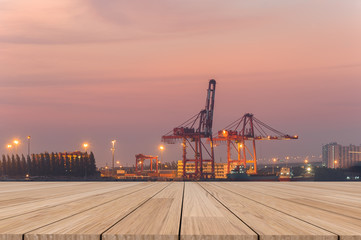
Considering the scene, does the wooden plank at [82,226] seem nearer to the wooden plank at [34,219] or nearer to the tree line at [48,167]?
the wooden plank at [34,219]

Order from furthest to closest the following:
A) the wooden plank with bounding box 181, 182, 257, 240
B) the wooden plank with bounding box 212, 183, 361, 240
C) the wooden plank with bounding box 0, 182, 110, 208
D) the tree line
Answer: the tree line → the wooden plank with bounding box 0, 182, 110, 208 → the wooden plank with bounding box 212, 183, 361, 240 → the wooden plank with bounding box 181, 182, 257, 240

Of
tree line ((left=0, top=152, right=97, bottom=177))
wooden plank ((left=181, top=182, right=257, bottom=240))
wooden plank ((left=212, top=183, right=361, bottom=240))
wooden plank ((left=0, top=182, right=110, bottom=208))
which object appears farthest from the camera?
tree line ((left=0, top=152, right=97, bottom=177))

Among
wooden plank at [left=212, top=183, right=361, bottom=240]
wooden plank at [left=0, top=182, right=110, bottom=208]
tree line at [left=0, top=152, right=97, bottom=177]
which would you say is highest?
wooden plank at [left=212, top=183, right=361, bottom=240]

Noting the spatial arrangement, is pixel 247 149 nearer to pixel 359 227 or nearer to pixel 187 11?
pixel 187 11

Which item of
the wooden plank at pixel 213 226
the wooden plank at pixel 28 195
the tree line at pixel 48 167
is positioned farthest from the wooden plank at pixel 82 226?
the tree line at pixel 48 167

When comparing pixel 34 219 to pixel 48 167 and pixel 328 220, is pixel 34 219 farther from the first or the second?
pixel 48 167

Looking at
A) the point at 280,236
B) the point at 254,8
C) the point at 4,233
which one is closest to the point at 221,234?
the point at 280,236

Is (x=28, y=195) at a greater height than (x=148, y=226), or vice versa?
(x=148, y=226)

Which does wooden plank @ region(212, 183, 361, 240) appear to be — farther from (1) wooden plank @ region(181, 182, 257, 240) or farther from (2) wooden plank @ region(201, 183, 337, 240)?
(1) wooden plank @ region(181, 182, 257, 240)

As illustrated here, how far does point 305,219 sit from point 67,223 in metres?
1.53

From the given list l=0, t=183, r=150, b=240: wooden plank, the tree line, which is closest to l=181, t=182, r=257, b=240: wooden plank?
l=0, t=183, r=150, b=240: wooden plank

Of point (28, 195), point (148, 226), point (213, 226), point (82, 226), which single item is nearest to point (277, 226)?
point (213, 226)

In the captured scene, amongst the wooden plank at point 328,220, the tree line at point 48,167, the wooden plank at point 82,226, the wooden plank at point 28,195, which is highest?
the wooden plank at point 82,226

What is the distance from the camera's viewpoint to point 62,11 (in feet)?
37.5
